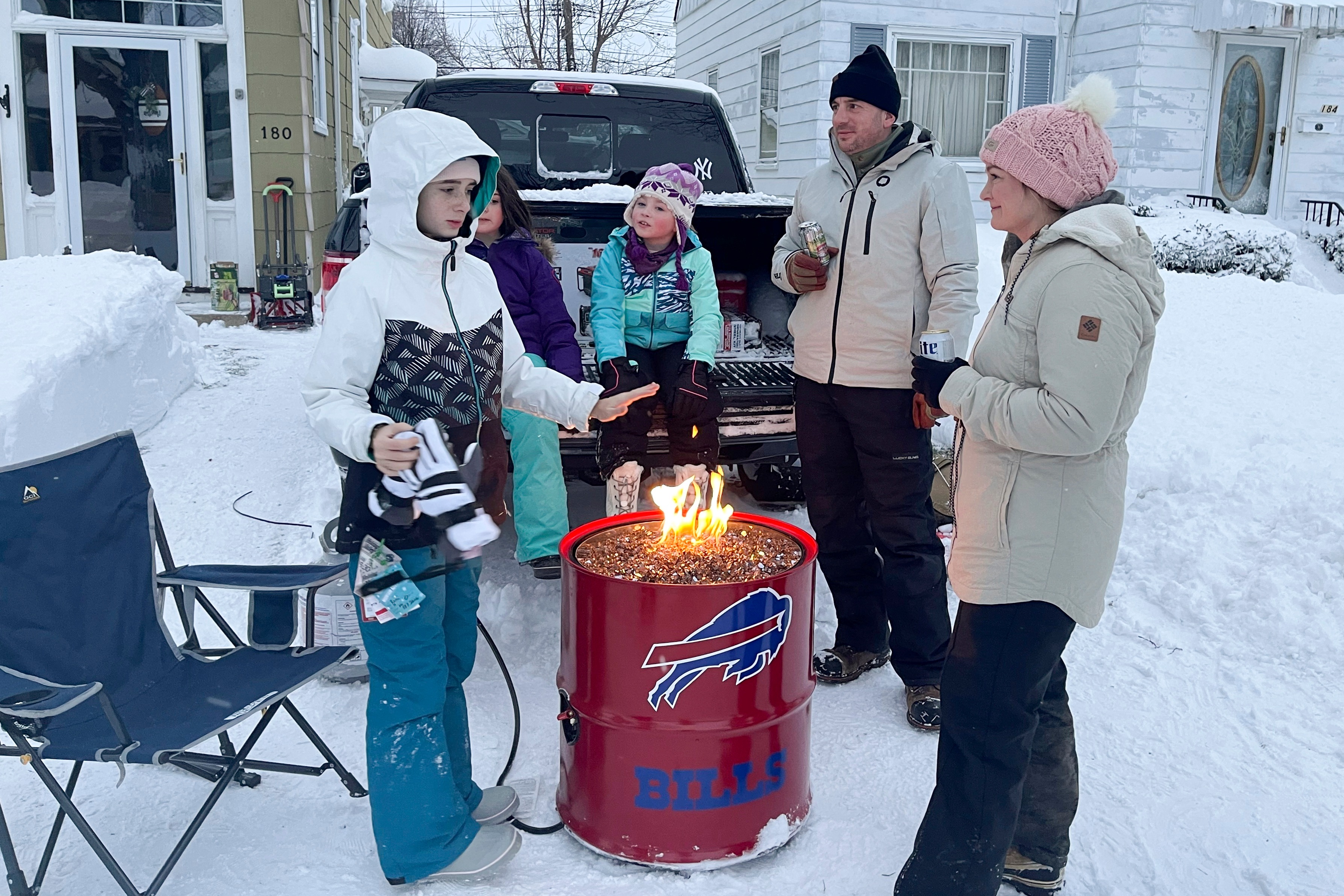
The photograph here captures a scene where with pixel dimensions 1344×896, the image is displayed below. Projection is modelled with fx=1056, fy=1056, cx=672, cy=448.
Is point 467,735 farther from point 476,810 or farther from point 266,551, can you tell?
point 266,551

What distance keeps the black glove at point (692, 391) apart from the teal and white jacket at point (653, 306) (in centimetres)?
3

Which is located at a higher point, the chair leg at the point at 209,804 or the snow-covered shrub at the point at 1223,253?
the snow-covered shrub at the point at 1223,253

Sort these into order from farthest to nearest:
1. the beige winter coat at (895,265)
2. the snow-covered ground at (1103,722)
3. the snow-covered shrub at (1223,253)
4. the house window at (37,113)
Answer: the snow-covered shrub at (1223,253) → the house window at (37,113) → the beige winter coat at (895,265) → the snow-covered ground at (1103,722)

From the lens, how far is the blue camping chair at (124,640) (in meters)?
2.53

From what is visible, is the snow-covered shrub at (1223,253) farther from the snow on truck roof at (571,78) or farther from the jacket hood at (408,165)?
the jacket hood at (408,165)

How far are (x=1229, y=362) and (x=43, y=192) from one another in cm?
1058

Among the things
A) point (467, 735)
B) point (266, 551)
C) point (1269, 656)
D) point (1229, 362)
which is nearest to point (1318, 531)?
point (1269, 656)

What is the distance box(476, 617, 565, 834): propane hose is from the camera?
2.90 m

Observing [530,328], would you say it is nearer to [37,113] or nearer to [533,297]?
[533,297]

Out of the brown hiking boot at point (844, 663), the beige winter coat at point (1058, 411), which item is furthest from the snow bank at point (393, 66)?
the beige winter coat at point (1058, 411)

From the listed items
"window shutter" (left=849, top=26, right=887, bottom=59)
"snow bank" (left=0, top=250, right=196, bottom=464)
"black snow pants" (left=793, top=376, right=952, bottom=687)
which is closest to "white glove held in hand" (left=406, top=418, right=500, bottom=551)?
"black snow pants" (left=793, top=376, right=952, bottom=687)

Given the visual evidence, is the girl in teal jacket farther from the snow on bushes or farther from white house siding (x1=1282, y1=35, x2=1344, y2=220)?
white house siding (x1=1282, y1=35, x2=1344, y2=220)

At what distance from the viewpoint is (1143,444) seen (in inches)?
215

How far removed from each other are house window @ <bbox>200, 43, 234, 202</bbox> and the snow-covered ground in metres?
5.60
